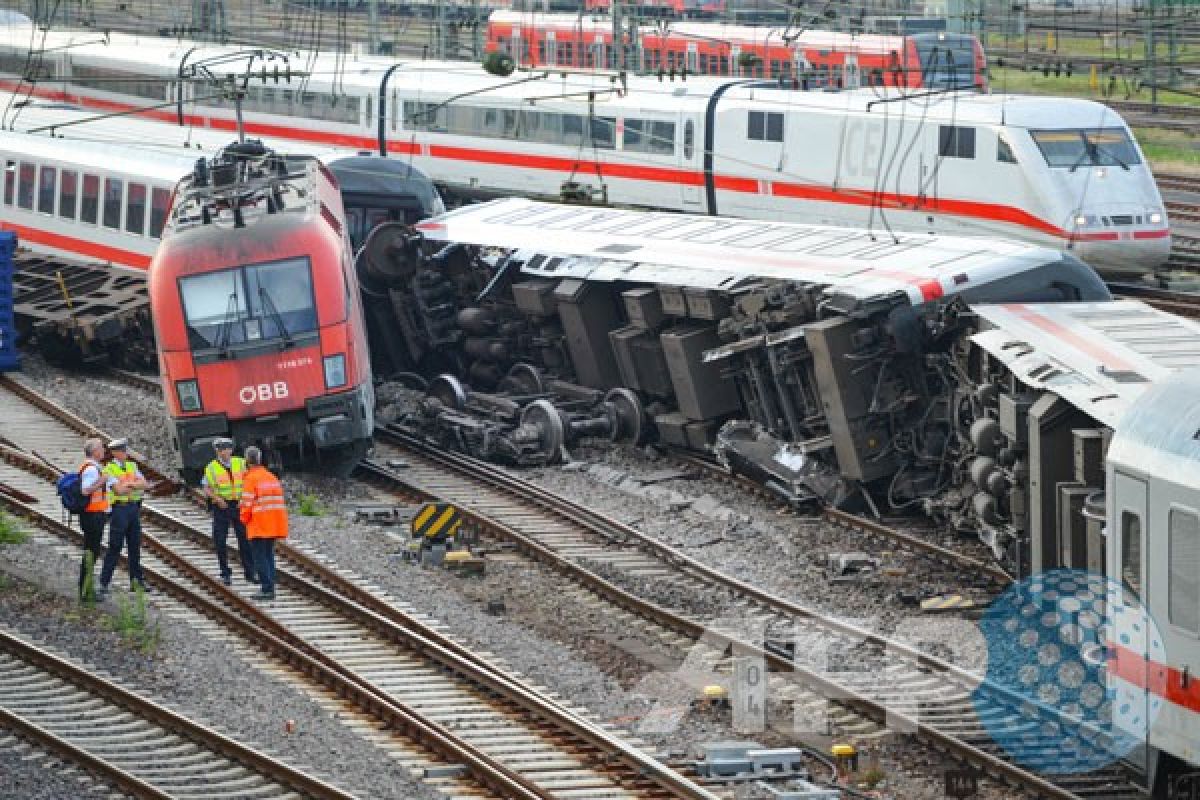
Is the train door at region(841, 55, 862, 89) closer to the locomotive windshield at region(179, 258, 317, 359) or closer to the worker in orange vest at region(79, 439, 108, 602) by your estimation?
the locomotive windshield at region(179, 258, 317, 359)

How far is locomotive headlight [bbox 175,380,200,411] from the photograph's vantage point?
2280 centimetres

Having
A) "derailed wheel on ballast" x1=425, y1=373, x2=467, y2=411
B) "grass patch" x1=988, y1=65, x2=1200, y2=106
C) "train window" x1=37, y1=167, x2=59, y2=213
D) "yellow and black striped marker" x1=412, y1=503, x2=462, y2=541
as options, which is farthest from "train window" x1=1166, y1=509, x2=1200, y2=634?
"grass patch" x1=988, y1=65, x2=1200, y2=106

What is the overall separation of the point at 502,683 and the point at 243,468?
4283mm

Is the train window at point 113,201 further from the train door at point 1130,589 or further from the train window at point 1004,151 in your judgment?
the train door at point 1130,589

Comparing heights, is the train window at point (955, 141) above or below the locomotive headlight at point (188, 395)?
above

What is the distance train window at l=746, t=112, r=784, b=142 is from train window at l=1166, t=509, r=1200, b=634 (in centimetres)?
2314

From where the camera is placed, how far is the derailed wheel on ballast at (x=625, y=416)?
2542 cm

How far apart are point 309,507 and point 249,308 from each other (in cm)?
226

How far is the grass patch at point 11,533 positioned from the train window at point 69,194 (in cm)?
1307

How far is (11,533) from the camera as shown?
20.4 m

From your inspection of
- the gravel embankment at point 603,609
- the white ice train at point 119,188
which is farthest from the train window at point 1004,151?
the gravel embankment at point 603,609

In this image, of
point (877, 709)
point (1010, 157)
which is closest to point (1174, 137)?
point (1010, 157)

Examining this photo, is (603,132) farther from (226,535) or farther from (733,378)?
(226,535)

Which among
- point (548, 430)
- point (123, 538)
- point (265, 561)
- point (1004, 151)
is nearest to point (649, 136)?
point (1004, 151)
